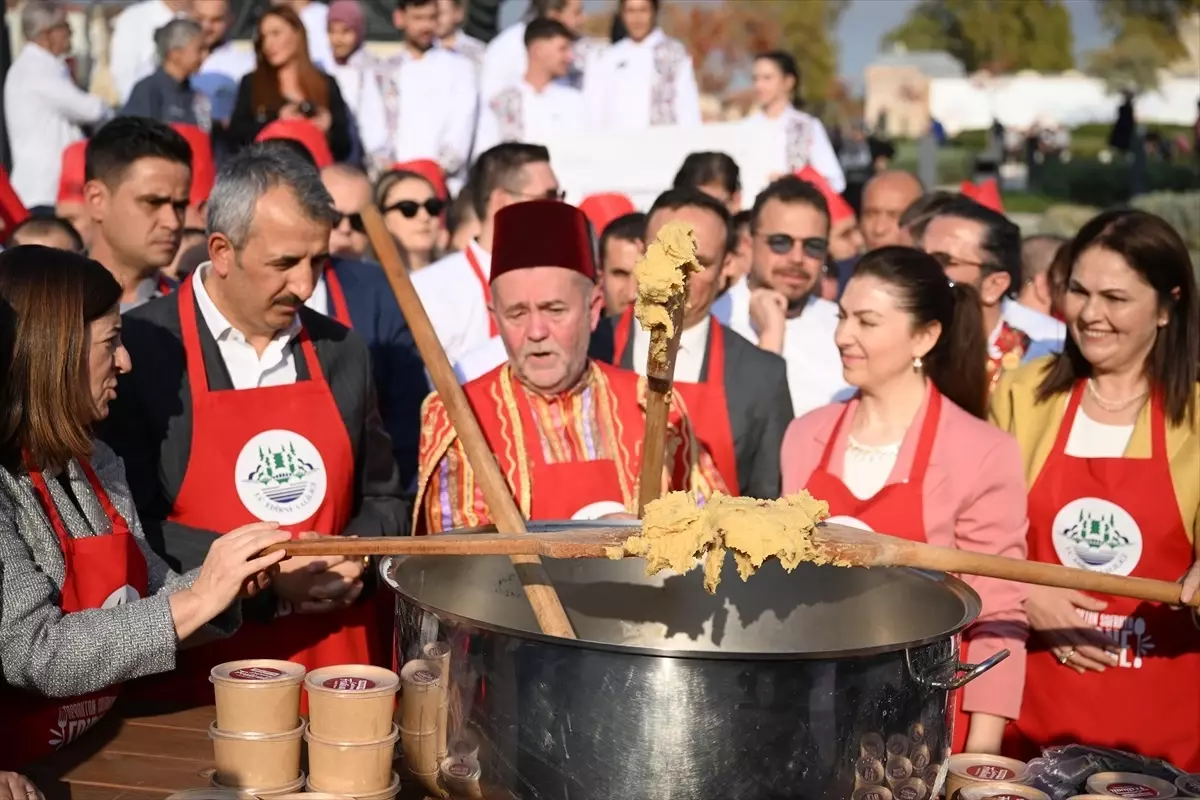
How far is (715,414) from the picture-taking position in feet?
14.1

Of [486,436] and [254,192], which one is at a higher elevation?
[254,192]

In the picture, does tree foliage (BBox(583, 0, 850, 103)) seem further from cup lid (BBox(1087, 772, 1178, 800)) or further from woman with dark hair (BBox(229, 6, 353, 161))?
cup lid (BBox(1087, 772, 1178, 800))

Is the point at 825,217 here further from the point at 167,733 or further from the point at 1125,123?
the point at 1125,123

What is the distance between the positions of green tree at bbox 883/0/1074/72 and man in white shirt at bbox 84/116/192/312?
122 ft

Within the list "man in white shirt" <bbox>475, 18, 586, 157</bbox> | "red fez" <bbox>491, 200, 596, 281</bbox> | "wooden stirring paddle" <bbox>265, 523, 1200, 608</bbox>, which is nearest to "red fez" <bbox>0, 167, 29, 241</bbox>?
"red fez" <bbox>491, 200, 596, 281</bbox>

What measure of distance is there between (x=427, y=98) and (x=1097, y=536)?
227 inches

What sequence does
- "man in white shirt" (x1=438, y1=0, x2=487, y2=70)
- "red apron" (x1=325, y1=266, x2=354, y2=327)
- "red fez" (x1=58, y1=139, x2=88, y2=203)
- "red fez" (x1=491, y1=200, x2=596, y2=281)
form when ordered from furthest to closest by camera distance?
1. "man in white shirt" (x1=438, y1=0, x2=487, y2=70)
2. "red fez" (x1=58, y1=139, x2=88, y2=203)
3. "red apron" (x1=325, y1=266, x2=354, y2=327)
4. "red fez" (x1=491, y1=200, x2=596, y2=281)

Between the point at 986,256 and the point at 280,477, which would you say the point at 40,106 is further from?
the point at 986,256

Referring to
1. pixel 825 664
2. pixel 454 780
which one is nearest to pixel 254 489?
pixel 454 780

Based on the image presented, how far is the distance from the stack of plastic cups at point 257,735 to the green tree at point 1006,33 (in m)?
39.3

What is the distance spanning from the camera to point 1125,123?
23297mm

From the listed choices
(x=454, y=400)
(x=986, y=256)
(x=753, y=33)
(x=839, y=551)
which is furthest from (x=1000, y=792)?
(x=753, y=33)

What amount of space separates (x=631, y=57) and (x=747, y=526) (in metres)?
7.01

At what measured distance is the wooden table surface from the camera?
2477 mm
